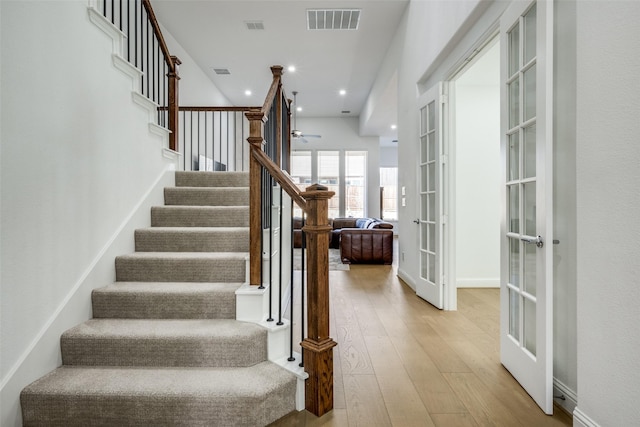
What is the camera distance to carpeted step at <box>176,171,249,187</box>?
3.73m

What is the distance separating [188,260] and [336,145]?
8305 mm

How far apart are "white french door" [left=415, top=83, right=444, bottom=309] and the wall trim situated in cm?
193

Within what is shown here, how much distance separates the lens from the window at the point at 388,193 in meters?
12.2

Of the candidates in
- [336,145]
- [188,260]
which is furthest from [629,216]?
[336,145]

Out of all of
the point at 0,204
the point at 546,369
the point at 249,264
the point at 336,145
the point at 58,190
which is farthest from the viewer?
the point at 336,145

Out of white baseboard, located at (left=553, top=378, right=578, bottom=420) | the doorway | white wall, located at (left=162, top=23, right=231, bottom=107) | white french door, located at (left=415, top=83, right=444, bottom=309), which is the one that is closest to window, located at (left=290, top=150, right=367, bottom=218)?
white wall, located at (left=162, top=23, right=231, bottom=107)

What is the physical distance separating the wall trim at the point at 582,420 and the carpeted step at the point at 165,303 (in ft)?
5.98

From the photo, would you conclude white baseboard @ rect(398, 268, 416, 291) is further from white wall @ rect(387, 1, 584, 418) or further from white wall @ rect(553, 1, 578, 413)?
white wall @ rect(553, 1, 578, 413)

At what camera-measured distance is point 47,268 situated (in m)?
1.92

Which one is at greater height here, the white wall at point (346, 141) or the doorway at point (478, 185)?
the white wall at point (346, 141)

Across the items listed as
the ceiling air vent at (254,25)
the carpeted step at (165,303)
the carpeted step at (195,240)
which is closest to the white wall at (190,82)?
the ceiling air vent at (254,25)

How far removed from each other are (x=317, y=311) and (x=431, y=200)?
2384 mm

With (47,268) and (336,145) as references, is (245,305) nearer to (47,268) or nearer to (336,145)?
(47,268)

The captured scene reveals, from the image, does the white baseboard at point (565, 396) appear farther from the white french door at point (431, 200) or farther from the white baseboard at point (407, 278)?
the white baseboard at point (407, 278)
